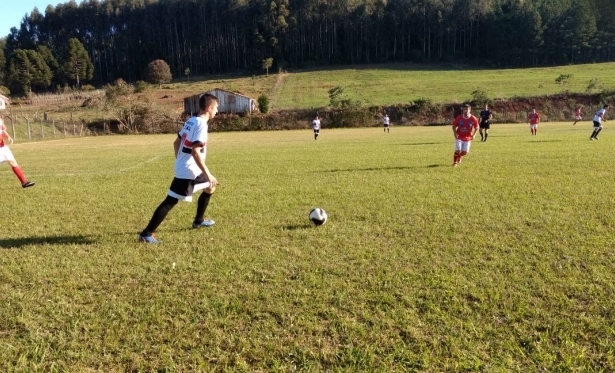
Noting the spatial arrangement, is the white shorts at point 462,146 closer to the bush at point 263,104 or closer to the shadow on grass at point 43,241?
the shadow on grass at point 43,241

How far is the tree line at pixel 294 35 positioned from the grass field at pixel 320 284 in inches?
3505

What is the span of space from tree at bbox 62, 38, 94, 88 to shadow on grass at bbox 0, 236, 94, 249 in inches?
4194

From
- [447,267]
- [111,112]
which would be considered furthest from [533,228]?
[111,112]

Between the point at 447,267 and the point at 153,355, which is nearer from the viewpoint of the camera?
the point at 153,355

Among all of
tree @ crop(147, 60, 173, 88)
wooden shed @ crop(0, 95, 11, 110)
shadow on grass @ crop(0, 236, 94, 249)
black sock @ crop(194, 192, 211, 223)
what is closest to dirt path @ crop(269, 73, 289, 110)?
tree @ crop(147, 60, 173, 88)

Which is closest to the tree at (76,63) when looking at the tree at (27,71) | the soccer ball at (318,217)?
the tree at (27,71)

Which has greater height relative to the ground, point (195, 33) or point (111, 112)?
point (195, 33)

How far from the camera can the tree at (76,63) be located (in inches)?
3821

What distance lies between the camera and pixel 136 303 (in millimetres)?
4094

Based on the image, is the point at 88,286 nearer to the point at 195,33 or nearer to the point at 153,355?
the point at 153,355

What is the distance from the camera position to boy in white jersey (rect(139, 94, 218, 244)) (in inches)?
225

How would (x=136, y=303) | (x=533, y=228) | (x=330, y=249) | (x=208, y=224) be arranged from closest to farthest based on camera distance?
(x=136, y=303) < (x=330, y=249) < (x=533, y=228) < (x=208, y=224)

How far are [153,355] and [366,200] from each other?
574cm

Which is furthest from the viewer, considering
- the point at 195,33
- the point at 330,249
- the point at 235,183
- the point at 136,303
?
the point at 195,33
